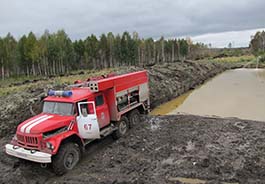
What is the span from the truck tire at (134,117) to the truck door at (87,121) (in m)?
3.04

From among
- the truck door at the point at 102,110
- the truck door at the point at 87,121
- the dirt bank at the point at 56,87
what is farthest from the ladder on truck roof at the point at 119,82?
the dirt bank at the point at 56,87

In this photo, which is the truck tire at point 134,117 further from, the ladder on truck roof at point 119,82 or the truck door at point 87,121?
the truck door at point 87,121

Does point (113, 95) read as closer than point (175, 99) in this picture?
Yes

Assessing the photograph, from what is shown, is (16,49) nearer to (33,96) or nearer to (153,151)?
(33,96)

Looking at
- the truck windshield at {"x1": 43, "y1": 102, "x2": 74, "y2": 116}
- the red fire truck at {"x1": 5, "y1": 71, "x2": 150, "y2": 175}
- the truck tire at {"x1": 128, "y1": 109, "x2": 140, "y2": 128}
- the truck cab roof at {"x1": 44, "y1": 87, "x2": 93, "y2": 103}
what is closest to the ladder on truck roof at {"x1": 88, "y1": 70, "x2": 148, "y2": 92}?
the red fire truck at {"x1": 5, "y1": 71, "x2": 150, "y2": 175}

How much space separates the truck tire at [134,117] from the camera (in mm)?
11765

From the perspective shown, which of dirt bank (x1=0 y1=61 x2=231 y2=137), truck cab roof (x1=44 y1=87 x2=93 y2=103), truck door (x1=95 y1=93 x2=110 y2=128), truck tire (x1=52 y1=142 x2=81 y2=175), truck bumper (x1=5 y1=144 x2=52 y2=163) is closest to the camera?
truck bumper (x1=5 y1=144 x2=52 y2=163)

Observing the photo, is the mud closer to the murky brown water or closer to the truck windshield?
the truck windshield

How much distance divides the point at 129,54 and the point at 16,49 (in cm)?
2298

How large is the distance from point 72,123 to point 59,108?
843mm

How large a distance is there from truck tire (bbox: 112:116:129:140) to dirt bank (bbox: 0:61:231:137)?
4161mm

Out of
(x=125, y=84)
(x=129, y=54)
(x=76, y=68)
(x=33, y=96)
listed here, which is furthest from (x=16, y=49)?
(x=125, y=84)

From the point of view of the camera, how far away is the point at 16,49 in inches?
1650

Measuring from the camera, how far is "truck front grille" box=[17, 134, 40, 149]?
24.5 ft
